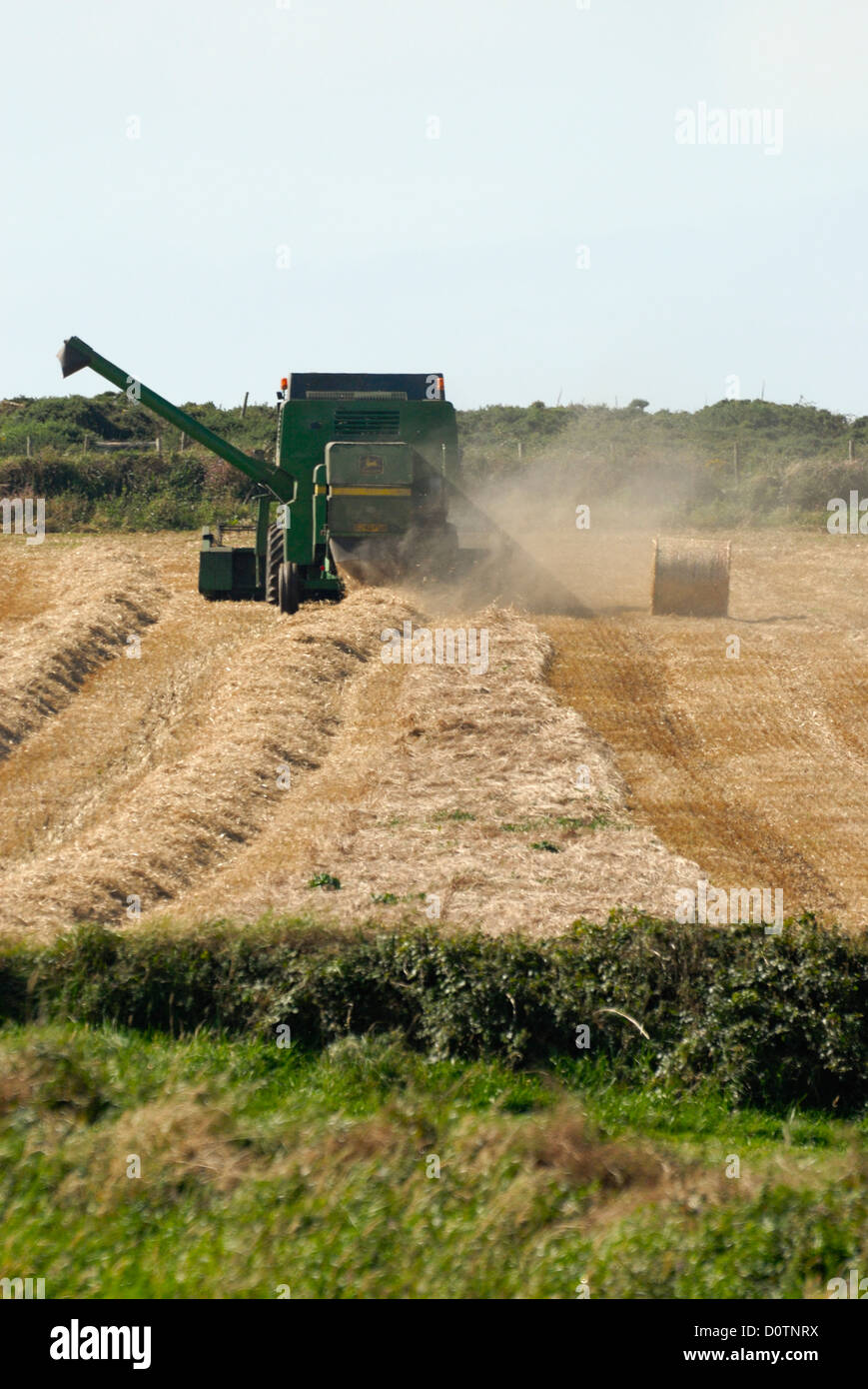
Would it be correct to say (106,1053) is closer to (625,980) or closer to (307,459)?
(625,980)

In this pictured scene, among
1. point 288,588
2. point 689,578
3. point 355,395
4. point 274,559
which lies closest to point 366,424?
point 355,395

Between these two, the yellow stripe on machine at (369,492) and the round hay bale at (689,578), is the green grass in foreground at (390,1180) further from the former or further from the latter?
the round hay bale at (689,578)

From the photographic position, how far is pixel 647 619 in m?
24.3

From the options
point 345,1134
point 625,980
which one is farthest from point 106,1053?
point 625,980

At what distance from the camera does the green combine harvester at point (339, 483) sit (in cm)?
2142

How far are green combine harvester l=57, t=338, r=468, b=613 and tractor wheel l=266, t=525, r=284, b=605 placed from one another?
2 cm

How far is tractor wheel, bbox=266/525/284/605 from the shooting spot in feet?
76.7

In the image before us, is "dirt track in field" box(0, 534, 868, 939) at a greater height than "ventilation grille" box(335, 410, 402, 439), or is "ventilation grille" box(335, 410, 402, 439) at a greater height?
"ventilation grille" box(335, 410, 402, 439)

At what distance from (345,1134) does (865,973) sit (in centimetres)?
381

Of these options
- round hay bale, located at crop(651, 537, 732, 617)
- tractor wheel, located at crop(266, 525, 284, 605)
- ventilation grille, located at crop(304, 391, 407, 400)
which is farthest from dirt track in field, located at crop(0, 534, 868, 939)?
ventilation grille, located at crop(304, 391, 407, 400)

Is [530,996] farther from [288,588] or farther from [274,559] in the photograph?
[274,559]

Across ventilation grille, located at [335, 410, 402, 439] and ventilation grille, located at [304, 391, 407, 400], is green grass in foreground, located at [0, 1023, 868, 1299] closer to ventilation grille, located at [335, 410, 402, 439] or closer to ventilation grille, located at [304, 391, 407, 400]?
ventilation grille, located at [335, 410, 402, 439]

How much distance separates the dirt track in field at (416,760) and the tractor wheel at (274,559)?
0.75 metres

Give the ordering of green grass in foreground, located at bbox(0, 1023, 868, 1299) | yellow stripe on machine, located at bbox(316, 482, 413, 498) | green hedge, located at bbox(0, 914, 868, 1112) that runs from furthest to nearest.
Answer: yellow stripe on machine, located at bbox(316, 482, 413, 498), green hedge, located at bbox(0, 914, 868, 1112), green grass in foreground, located at bbox(0, 1023, 868, 1299)
